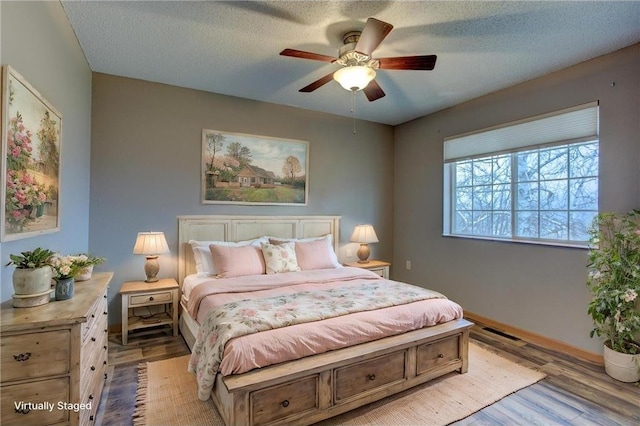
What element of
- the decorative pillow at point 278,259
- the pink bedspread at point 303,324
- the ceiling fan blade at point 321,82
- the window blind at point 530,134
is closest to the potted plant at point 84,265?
the pink bedspread at point 303,324

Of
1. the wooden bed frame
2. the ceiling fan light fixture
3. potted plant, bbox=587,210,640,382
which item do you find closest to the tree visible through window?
potted plant, bbox=587,210,640,382

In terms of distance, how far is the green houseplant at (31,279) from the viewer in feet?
5.16

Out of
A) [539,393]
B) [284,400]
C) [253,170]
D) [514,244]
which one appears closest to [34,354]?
[284,400]

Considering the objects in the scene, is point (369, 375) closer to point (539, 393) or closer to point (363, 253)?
point (539, 393)

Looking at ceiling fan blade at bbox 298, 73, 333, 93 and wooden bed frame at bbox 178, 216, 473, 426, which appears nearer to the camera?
wooden bed frame at bbox 178, 216, 473, 426

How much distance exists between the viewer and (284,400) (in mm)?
1820

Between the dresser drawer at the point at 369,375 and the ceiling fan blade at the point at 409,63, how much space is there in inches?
81.1

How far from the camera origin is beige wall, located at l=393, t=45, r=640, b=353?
8.84 ft

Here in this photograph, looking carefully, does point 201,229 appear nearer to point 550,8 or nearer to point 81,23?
point 81,23

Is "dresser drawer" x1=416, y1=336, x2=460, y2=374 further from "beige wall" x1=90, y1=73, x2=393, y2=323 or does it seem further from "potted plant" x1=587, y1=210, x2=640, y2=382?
"beige wall" x1=90, y1=73, x2=393, y2=323

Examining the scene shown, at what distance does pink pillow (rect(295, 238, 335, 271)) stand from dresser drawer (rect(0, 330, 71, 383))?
230cm

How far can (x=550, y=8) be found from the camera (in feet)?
7.06

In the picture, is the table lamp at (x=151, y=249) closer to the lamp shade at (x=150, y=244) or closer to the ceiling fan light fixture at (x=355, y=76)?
the lamp shade at (x=150, y=244)

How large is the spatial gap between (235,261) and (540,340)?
3222 mm
